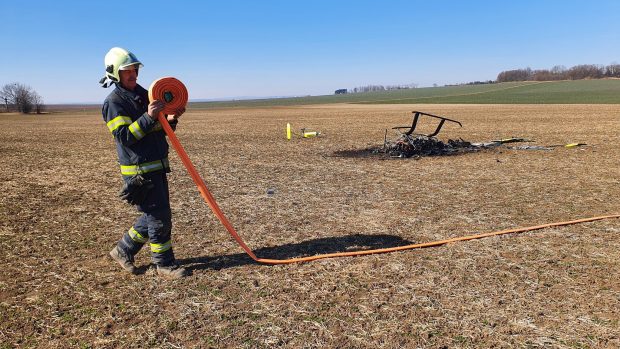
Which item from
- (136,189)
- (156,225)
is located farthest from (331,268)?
(136,189)

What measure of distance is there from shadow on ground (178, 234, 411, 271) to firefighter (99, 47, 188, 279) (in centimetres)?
46

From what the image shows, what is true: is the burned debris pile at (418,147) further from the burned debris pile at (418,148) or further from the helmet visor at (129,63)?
the helmet visor at (129,63)

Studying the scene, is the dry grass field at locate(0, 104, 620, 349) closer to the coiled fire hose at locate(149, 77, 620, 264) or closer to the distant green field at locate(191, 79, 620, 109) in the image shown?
the coiled fire hose at locate(149, 77, 620, 264)

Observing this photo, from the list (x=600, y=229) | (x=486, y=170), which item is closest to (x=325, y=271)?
(x=600, y=229)

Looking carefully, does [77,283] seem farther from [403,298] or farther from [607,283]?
[607,283]

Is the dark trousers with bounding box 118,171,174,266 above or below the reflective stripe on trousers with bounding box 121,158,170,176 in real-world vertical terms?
below

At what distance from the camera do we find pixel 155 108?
12.7ft

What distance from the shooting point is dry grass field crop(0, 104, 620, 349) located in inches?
134

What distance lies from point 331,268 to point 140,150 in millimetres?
2383

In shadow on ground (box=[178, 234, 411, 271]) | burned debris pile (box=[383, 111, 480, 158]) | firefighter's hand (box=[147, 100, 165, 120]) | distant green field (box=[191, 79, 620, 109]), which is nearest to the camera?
firefighter's hand (box=[147, 100, 165, 120])

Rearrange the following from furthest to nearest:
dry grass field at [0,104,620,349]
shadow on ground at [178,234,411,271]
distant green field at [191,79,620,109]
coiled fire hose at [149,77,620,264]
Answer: distant green field at [191,79,620,109] → shadow on ground at [178,234,411,271] → coiled fire hose at [149,77,620,264] → dry grass field at [0,104,620,349]

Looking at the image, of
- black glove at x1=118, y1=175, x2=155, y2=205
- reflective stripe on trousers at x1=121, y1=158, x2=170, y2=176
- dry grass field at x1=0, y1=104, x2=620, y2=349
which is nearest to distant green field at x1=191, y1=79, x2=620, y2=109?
dry grass field at x1=0, y1=104, x2=620, y2=349

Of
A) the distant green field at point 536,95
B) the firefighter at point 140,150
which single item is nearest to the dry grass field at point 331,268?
the firefighter at point 140,150

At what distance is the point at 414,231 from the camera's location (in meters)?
5.91
